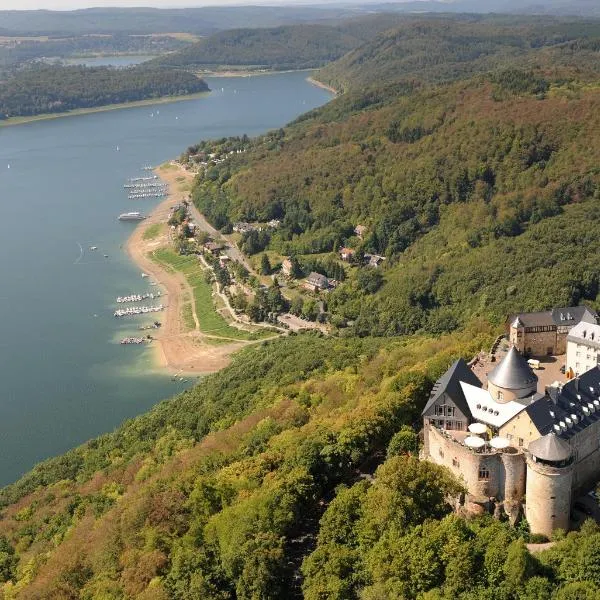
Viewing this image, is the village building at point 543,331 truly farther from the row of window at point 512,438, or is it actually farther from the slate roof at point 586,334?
the row of window at point 512,438

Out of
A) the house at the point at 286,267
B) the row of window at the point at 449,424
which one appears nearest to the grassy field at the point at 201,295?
the house at the point at 286,267

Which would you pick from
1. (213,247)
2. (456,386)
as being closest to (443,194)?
(213,247)

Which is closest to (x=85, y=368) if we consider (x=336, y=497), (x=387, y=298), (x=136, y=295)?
(x=136, y=295)

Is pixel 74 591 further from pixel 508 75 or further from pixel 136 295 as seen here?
pixel 508 75

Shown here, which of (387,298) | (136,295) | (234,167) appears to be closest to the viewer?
(387,298)

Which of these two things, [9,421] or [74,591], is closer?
[74,591]

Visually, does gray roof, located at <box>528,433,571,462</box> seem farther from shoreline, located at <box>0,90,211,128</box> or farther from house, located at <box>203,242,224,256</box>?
shoreline, located at <box>0,90,211,128</box>
